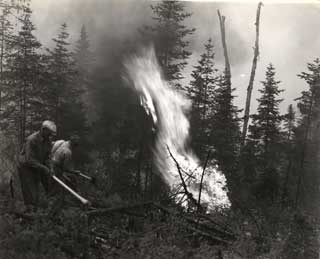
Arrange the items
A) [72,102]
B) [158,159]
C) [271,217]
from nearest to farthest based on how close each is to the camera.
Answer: [271,217] → [72,102] → [158,159]

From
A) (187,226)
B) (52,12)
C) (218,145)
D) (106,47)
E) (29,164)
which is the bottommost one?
(187,226)

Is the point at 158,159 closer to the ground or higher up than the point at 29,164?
higher up

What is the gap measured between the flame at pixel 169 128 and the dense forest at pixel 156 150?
6 centimetres

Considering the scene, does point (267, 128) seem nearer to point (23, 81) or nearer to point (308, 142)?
point (308, 142)

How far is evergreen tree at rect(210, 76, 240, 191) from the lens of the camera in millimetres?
16609

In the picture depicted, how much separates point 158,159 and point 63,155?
7.43 metres

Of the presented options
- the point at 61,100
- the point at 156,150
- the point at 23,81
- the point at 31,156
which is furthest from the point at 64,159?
the point at 156,150

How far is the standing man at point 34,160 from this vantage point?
7199 millimetres

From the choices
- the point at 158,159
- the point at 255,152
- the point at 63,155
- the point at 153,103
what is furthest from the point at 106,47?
the point at 63,155

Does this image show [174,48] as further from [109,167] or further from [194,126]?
[109,167]

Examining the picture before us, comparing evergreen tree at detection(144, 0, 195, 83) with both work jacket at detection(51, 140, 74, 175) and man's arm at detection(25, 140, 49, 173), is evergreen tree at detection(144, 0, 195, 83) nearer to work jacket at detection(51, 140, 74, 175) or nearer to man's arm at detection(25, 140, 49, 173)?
work jacket at detection(51, 140, 74, 175)

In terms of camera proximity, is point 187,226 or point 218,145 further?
point 218,145

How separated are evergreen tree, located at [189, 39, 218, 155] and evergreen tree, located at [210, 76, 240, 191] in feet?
1.20

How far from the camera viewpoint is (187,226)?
732 cm
